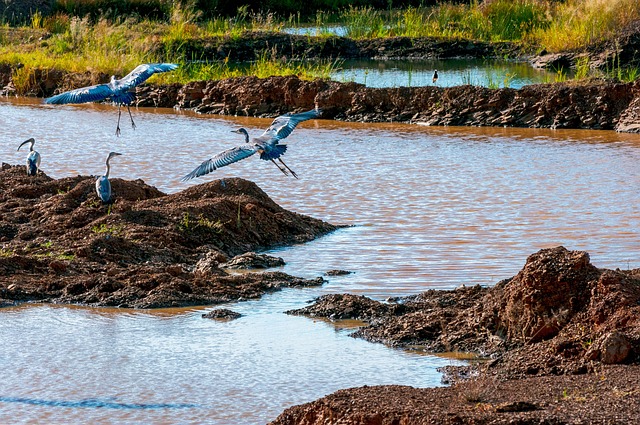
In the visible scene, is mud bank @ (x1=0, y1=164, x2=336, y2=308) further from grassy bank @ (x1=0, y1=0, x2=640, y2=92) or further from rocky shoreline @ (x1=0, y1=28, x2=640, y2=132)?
grassy bank @ (x1=0, y1=0, x2=640, y2=92)

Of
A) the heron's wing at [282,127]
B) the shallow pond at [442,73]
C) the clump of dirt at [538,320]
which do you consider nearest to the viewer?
the clump of dirt at [538,320]

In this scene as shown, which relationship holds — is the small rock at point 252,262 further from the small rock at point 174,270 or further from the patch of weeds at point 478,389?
the patch of weeds at point 478,389

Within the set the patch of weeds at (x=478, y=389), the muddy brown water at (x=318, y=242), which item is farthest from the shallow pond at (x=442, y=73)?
the patch of weeds at (x=478, y=389)

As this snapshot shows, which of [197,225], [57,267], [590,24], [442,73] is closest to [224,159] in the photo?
[197,225]

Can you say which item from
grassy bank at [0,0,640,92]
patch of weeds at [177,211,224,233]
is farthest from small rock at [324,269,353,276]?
grassy bank at [0,0,640,92]

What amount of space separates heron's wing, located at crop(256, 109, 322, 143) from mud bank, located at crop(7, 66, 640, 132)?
9500 millimetres

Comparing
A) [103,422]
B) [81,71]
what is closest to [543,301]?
[103,422]

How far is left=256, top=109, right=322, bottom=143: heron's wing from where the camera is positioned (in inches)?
412

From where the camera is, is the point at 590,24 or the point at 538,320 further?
the point at 590,24

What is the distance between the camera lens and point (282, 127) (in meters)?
10.7

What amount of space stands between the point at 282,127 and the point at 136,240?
5.62ft

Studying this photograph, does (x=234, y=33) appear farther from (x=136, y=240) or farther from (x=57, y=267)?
(x=57, y=267)

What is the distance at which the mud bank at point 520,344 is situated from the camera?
522 cm

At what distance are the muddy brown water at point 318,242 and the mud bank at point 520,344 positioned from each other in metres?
0.36
